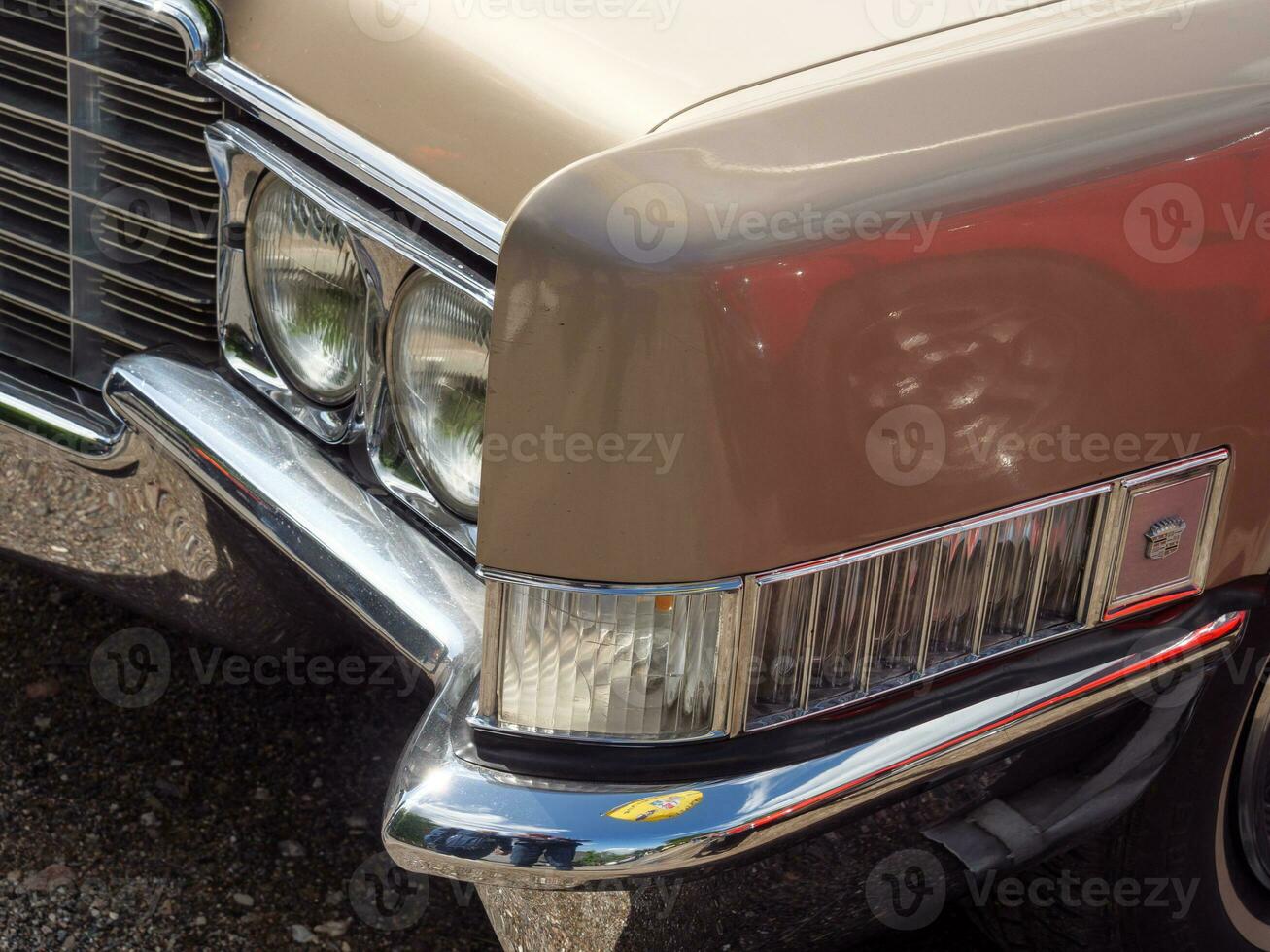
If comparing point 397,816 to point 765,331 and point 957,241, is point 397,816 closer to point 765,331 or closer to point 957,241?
point 765,331

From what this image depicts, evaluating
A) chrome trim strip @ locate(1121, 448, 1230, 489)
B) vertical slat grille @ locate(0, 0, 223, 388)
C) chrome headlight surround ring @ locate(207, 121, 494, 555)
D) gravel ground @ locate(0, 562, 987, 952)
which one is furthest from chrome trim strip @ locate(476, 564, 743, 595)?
gravel ground @ locate(0, 562, 987, 952)

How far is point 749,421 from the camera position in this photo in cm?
133

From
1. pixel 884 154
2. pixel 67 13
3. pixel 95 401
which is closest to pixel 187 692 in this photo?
pixel 95 401

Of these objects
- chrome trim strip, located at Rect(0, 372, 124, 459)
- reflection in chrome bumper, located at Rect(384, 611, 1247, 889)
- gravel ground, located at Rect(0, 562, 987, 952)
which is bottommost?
gravel ground, located at Rect(0, 562, 987, 952)

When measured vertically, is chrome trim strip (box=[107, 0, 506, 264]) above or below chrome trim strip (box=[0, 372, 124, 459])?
above

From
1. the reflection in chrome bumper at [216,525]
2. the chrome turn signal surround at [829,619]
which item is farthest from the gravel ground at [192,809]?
the chrome turn signal surround at [829,619]

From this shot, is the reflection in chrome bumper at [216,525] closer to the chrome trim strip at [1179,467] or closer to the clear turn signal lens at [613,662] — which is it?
the clear turn signal lens at [613,662]

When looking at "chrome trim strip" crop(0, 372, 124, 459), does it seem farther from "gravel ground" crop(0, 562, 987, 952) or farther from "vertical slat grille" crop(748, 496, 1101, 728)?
"vertical slat grille" crop(748, 496, 1101, 728)

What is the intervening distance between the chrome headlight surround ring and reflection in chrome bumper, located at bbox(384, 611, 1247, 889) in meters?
0.35

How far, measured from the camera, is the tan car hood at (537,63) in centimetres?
152

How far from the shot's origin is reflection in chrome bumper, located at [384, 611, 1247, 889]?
→ 1.45m

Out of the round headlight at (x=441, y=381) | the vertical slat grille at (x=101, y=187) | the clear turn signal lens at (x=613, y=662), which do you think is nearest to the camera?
the clear turn signal lens at (x=613, y=662)

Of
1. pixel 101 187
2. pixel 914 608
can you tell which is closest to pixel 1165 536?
pixel 914 608

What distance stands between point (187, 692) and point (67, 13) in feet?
4.08
